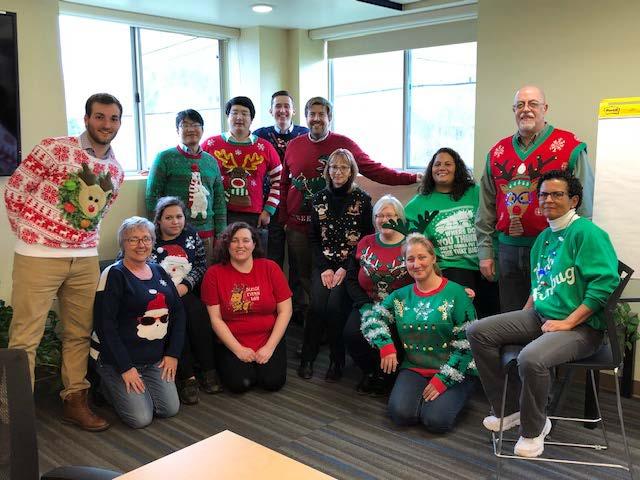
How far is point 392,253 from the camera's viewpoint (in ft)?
10.9

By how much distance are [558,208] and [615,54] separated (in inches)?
43.9

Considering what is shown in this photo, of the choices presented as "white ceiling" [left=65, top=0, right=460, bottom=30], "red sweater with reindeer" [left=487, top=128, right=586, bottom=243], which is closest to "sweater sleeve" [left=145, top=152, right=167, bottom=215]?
"white ceiling" [left=65, top=0, right=460, bottom=30]

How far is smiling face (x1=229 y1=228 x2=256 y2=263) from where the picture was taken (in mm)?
3383

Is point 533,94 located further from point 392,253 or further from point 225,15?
point 225,15

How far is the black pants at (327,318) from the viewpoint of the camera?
11.7 ft

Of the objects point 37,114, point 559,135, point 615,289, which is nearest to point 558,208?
point 615,289

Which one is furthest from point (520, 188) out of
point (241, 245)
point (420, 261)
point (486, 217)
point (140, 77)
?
point (140, 77)

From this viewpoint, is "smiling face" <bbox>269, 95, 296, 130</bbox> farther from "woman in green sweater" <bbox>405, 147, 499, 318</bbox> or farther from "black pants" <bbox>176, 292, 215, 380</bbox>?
"black pants" <bbox>176, 292, 215, 380</bbox>

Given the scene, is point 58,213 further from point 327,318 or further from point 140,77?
point 140,77

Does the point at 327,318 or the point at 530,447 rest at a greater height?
the point at 327,318

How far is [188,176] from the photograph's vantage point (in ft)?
12.5

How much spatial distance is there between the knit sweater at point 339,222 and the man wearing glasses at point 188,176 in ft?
2.29

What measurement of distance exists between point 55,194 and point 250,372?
1.39 metres

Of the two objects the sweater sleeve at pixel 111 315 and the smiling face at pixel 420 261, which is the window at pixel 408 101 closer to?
the smiling face at pixel 420 261
